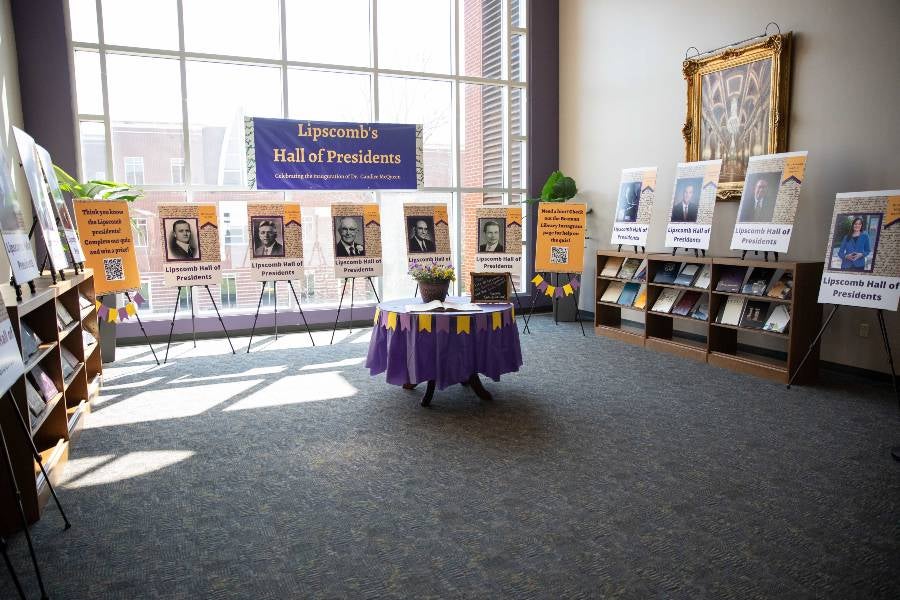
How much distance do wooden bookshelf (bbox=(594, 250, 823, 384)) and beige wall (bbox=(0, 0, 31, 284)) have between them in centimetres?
586

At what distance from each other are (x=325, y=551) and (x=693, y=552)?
1491 millimetres

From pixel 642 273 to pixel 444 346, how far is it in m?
3.18

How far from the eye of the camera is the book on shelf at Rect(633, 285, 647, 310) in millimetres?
6449

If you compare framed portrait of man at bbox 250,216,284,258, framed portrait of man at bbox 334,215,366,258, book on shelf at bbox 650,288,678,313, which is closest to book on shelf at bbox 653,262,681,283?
book on shelf at bbox 650,288,678,313

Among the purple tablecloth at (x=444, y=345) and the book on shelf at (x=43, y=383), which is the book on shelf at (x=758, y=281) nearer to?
the purple tablecloth at (x=444, y=345)

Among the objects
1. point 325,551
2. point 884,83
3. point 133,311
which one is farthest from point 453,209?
point 325,551

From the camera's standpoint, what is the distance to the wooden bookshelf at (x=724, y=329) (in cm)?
494

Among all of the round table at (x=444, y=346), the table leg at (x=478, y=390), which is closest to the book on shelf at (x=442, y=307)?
the round table at (x=444, y=346)

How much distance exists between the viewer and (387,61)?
303 inches

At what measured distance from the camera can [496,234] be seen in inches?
280

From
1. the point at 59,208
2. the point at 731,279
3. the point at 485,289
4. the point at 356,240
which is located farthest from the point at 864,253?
the point at 59,208

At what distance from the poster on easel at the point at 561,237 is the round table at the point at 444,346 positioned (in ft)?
9.51

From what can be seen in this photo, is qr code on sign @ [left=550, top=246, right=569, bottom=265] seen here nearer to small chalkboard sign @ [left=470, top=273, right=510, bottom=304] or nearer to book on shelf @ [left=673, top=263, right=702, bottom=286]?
book on shelf @ [left=673, top=263, right=702, bottom=286]

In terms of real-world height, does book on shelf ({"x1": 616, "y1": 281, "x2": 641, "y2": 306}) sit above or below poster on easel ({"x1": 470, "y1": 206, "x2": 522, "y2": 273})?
below
